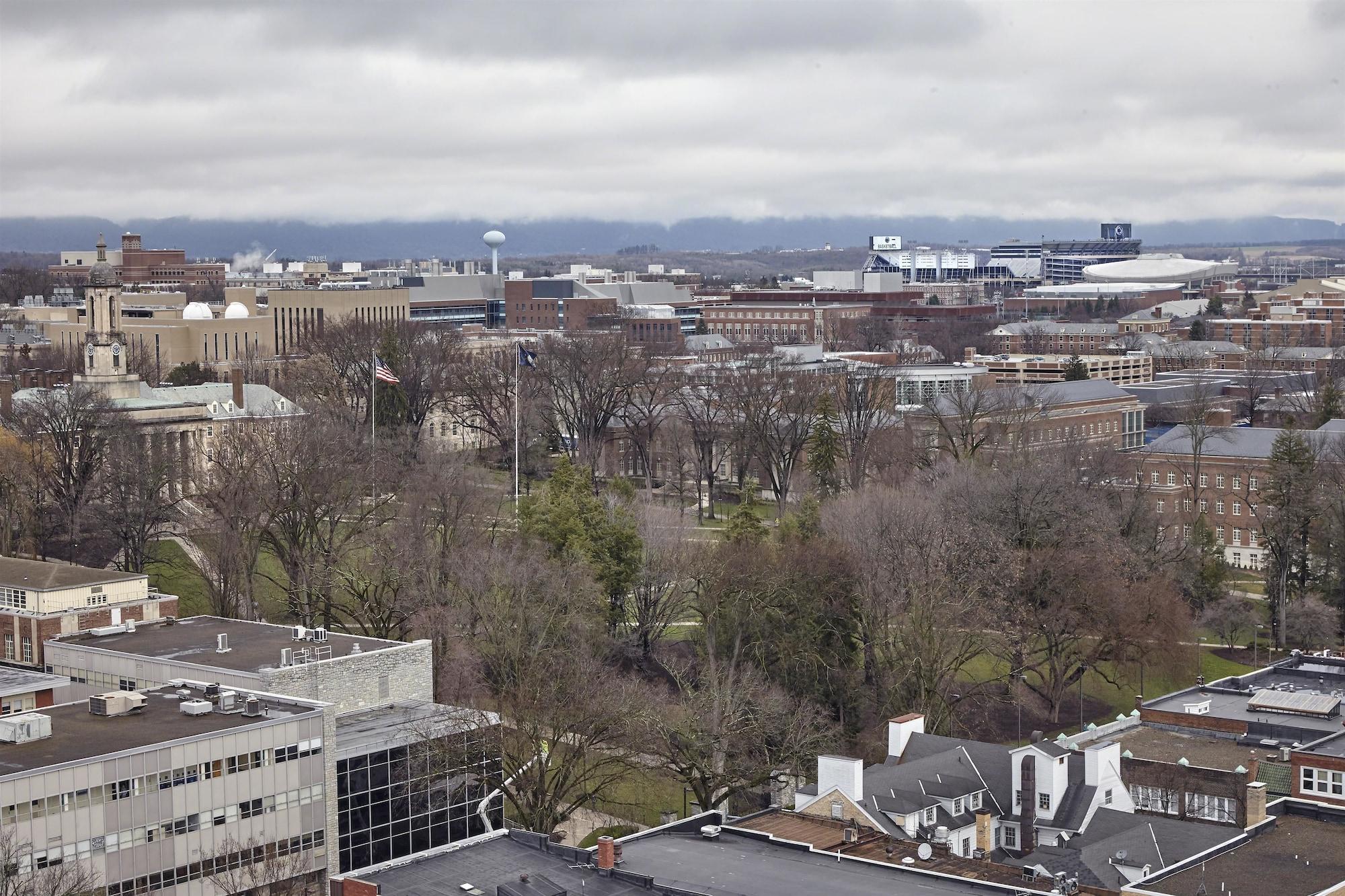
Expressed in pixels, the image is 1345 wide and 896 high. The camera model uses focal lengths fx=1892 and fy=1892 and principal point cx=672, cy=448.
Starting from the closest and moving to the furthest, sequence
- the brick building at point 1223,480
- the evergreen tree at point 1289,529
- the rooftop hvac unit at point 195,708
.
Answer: the rooftop hvac unit at point 195,708 → the evergreen tree at point 1289,529 → the brick building at point 1223,480

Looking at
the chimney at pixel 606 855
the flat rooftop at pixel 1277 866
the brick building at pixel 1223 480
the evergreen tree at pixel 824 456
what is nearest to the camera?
the chimney at pixel 606 855

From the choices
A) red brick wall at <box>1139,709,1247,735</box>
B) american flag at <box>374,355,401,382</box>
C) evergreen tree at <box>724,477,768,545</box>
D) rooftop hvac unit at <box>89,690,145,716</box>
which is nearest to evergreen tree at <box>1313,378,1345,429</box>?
evergreen tree at <box>724,477,768,545</box>

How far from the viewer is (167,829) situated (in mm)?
42188

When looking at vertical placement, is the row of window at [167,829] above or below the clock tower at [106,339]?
below

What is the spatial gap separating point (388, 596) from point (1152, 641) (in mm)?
29715

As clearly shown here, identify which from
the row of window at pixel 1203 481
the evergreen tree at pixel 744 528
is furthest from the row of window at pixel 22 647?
the row of window at pixel 1203 481

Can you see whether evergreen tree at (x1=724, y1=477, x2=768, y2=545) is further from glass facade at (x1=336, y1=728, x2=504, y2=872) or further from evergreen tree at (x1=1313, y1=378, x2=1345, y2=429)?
evergreen tree at (x1=1313, y1=378, x2=1345, y2=429)

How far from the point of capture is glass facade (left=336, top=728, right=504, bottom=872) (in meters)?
46.8

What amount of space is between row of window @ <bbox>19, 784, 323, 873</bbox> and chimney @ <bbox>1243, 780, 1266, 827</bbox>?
22.3 metres

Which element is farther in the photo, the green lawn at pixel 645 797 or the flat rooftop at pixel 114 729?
the green lawn at pixel 645 797

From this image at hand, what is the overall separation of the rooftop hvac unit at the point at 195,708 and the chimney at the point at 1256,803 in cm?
2496

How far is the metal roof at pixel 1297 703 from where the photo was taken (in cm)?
5606

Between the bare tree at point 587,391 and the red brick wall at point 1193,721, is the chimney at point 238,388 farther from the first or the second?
the red brick wall at point 1193,721

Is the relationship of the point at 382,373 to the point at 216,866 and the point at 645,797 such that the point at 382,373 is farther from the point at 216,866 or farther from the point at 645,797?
the point at 216,866
